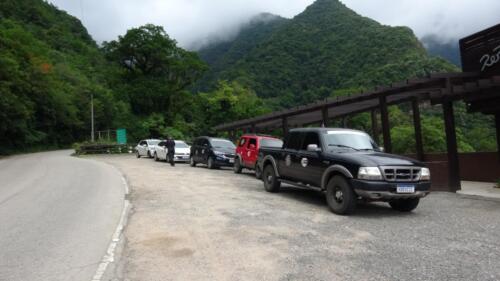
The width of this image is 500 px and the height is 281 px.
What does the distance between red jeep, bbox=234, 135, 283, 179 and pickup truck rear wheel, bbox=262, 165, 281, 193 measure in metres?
4.64

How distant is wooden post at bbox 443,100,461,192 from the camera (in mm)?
12000

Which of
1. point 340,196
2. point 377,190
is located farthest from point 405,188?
point 340,196

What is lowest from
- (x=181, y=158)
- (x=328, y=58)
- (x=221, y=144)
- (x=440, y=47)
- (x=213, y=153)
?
(x=181, y=158)

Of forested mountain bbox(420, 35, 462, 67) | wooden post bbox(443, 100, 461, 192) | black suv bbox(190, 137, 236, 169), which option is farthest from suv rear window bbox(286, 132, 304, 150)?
forested mountain bbox(420, 35, 462, 67)

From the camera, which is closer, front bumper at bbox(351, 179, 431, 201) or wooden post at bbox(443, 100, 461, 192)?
front bumper at bbox(351, 179, 431, 201)

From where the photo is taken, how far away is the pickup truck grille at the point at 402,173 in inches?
313

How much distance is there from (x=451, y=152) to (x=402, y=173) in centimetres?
513

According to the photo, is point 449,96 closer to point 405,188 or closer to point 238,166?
point 405,188

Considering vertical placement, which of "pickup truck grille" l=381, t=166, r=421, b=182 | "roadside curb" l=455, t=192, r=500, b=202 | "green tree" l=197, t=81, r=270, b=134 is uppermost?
"green tree" l=197, t=81, r=270, b=134

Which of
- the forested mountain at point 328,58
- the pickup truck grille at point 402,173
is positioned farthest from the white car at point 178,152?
the forested mountain at point 328,58

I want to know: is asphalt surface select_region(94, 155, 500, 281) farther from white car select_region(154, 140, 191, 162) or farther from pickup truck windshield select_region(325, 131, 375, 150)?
white car select_region(154, 140, 191, 162)

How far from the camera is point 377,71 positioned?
43.9 m

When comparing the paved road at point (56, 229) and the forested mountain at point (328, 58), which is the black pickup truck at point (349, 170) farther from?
the forested mountain at point (328, 58)

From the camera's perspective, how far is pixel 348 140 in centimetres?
962
